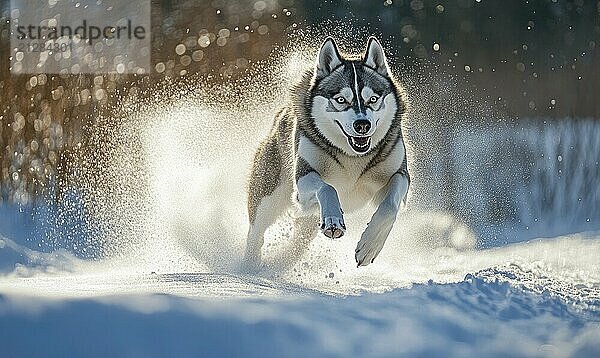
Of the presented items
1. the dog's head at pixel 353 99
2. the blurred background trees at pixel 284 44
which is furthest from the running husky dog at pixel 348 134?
the blurred background trees at pixel 284 44

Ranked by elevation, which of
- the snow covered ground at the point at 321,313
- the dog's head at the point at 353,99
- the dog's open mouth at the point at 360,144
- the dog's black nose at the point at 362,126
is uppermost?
the dog's head at the point at 353,99

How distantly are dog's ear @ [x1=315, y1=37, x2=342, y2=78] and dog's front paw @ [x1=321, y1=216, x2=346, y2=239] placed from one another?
1.02 meters

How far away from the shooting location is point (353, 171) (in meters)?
4.39

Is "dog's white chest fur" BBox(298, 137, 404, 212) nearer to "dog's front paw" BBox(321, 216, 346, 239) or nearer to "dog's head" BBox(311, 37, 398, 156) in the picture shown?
"dog's head" BBox(311, 37, 398, 156)

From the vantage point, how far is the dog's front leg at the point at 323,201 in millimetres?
3758

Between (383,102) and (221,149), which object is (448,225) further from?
(383,102)

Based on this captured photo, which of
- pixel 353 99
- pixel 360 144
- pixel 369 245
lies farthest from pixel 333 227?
pixel 353 99

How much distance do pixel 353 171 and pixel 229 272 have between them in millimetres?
1142

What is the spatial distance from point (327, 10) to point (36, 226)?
381 centimetres

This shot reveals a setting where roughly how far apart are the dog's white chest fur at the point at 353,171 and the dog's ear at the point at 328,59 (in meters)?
0.38

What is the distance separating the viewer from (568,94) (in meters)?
Result: 10.5

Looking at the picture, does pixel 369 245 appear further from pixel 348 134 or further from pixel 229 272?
pixel 229 272

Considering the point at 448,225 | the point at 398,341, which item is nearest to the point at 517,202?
the point at 448,225

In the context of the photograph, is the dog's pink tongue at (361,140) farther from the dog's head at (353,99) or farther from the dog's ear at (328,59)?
the dog's ear at (328,59)
